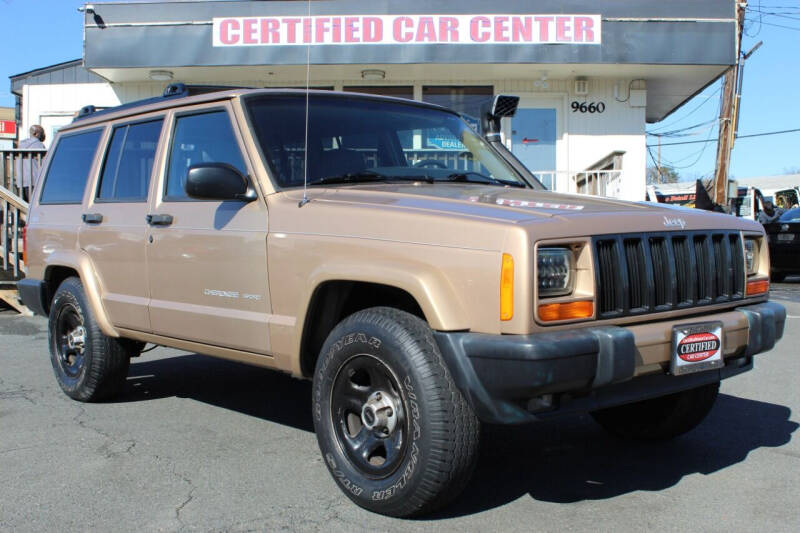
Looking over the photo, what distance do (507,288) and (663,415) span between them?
6.08 ft

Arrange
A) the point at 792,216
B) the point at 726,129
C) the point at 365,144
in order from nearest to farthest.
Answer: the point at 365,144 → the point at 792,216 → the point at 726,129

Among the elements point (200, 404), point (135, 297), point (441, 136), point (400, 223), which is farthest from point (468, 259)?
point (200, 404)

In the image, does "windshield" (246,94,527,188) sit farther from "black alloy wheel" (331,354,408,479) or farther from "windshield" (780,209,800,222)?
"windshield" (780,209,800,222)

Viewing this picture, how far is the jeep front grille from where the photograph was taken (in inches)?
124

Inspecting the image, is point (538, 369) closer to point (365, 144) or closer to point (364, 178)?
point (364, 178)

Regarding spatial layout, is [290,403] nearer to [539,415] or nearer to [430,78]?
[539,415]

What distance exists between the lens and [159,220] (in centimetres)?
451

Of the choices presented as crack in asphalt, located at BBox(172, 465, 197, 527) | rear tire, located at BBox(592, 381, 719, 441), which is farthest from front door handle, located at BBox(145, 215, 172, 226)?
rear tire, located at BBox(592, 381, 719, 441)

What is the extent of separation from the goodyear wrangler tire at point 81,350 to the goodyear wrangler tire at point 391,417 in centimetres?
221

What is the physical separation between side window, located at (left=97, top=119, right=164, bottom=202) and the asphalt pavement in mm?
1414

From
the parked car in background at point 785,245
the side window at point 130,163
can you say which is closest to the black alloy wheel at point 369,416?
the side window at point 130,163

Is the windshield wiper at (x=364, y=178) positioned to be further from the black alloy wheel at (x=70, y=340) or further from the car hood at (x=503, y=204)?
the black alloy wheel at (x=70, y=340)

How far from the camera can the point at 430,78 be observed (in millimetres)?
14641

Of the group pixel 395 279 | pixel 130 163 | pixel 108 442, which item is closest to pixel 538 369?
pixel 395 279
